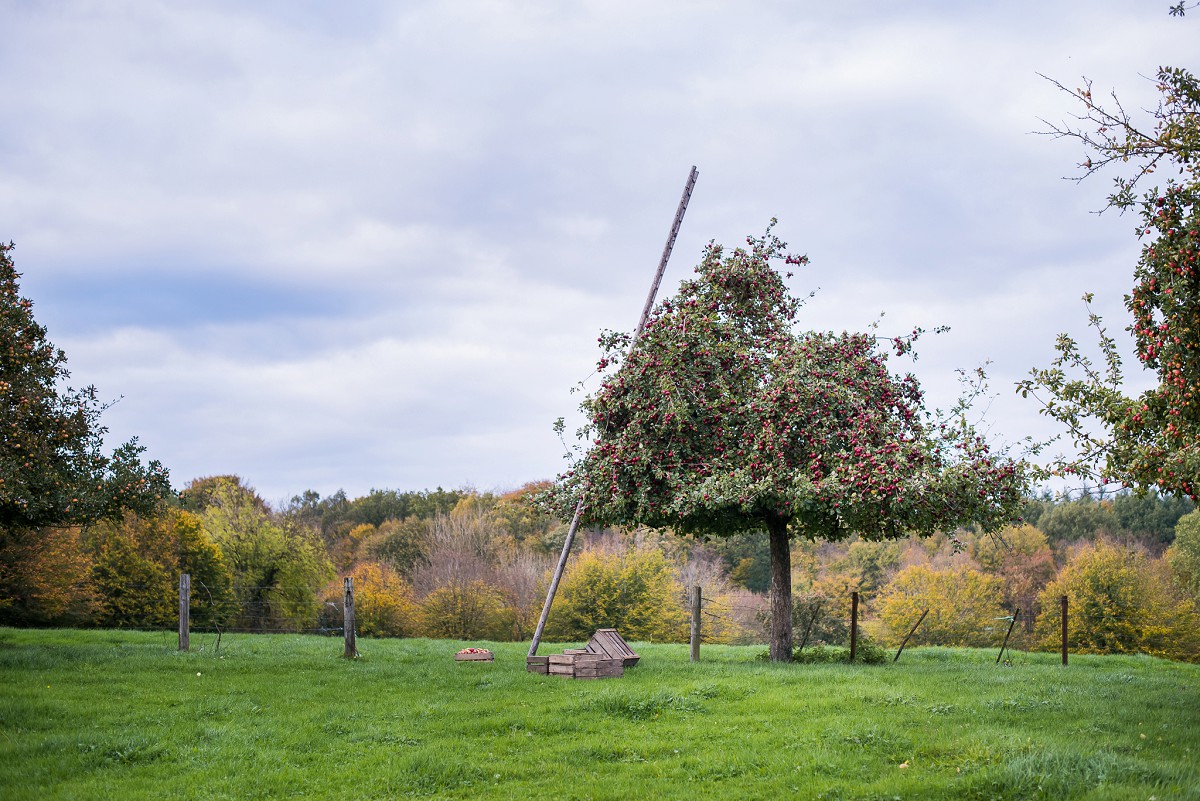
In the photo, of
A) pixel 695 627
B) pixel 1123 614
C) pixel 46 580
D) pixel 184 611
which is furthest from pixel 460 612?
pixel 1123 614

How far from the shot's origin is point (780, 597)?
21594 millimetres

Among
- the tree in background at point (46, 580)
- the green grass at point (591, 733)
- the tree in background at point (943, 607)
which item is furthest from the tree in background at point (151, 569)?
the tree in background at point (943, 607)

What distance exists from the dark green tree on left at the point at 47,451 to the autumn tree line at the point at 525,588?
49.6 ft

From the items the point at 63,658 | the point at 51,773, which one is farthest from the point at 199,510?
the point at 51,773

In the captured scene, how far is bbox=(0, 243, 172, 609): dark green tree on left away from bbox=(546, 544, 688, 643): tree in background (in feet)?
91.4

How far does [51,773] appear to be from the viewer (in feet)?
32.9

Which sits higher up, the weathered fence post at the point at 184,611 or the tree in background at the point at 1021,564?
the weathered fence post at the point at 184,611

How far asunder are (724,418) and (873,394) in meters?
3.43

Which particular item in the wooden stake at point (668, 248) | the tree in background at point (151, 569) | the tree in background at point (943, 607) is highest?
the wooden stake at point (668, 248)

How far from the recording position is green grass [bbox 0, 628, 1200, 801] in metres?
9.36

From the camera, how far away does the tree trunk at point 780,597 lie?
21328 millimetres

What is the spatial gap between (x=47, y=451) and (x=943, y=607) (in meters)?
47.2

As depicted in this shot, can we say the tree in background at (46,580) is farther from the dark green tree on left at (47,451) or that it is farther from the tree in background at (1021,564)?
the tree in background at (1021,564)

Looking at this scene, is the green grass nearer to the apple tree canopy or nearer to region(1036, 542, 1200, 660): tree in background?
the apple tree canopy
